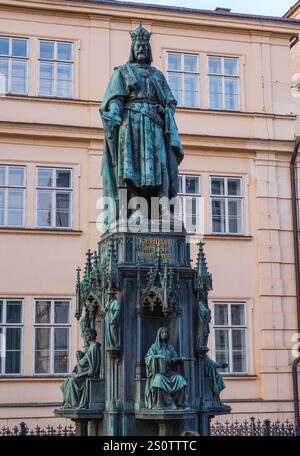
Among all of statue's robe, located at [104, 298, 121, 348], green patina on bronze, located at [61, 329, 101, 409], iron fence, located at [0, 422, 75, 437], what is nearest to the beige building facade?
iron fence, located at [0, 422, 75, 437]

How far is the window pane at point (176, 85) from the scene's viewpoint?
22.0 meters

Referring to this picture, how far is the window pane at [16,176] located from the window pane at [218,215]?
5257 millimetres

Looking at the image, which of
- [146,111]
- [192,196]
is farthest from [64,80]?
[146,111]

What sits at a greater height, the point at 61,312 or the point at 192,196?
the point at 192,196

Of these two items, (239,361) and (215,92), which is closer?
(239,361)

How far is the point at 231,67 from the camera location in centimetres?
2272

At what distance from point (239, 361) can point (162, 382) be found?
12.4 meters

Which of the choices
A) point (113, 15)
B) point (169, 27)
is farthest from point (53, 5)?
point (169, 27)

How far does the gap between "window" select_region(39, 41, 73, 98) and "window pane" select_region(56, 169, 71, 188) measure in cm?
214

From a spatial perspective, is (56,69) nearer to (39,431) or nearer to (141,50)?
(141,50)

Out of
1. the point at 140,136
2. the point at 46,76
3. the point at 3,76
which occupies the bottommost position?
the point at 140,136

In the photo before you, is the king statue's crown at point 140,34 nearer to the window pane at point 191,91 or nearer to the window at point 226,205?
the window at point 226,205

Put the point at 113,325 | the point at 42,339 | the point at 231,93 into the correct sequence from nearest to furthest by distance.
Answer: the point at 113,325 → the point at 42,339 → the point at 231,93

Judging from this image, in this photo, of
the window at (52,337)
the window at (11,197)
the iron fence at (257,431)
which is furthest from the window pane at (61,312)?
the iron fence at (257,431)
